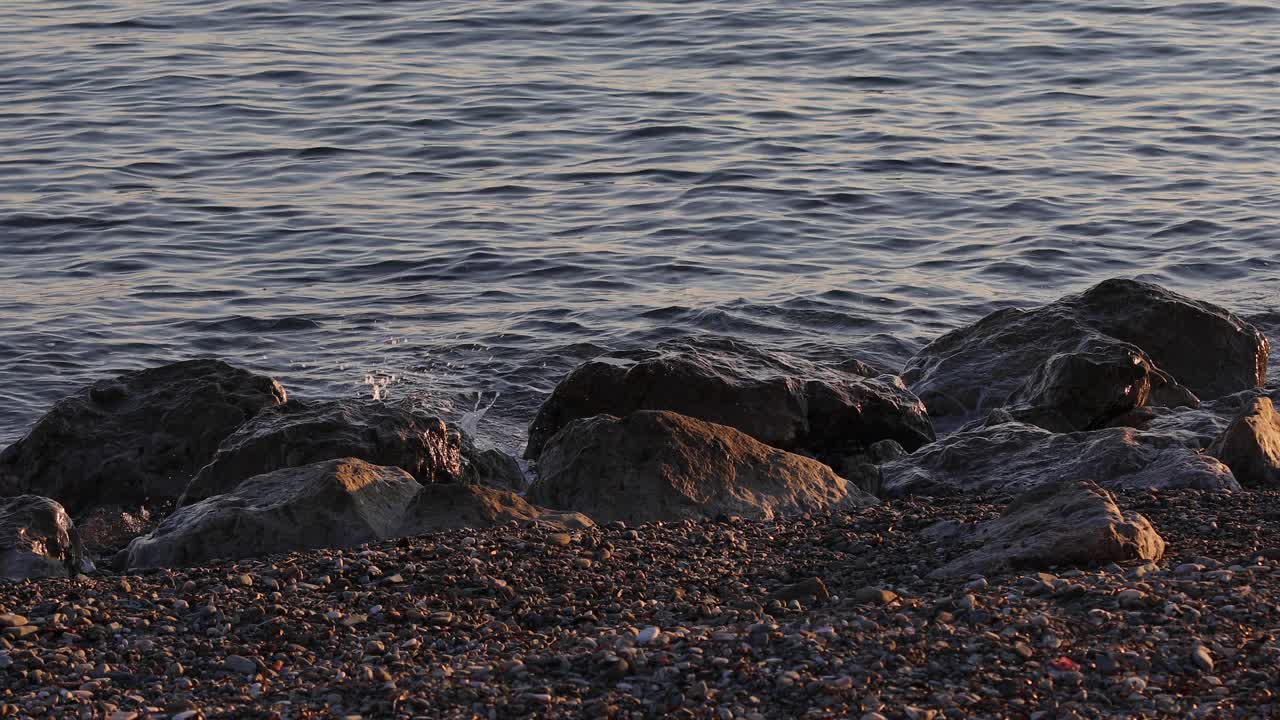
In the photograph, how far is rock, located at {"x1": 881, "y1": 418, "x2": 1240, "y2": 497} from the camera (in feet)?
25.5

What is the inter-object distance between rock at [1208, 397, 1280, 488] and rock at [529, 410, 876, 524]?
187 centimetres

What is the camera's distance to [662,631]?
5.42m

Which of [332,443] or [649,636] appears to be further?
[332,443]

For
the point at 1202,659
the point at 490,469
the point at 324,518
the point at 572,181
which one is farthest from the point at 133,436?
the point at 572,181

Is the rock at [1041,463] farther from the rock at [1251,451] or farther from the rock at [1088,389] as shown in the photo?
the rock at [1088,389]

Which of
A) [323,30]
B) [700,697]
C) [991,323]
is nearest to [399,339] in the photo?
[991,323]

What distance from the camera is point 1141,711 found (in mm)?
4637

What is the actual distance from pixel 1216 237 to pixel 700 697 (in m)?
10.9

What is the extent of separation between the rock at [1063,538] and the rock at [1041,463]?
4.56 feet

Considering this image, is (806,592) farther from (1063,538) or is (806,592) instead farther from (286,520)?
(286,520)

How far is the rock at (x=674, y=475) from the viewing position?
24.3ft

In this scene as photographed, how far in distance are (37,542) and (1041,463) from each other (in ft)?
16.1

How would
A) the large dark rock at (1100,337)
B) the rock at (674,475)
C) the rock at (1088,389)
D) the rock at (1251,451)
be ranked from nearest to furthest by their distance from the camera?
the rock at (674,475)
the rock at (1251,451)
the rock at (1088,389)
the large dark rock at (1100,337)

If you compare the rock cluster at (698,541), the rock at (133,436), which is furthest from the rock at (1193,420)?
the rock at (133,436)
